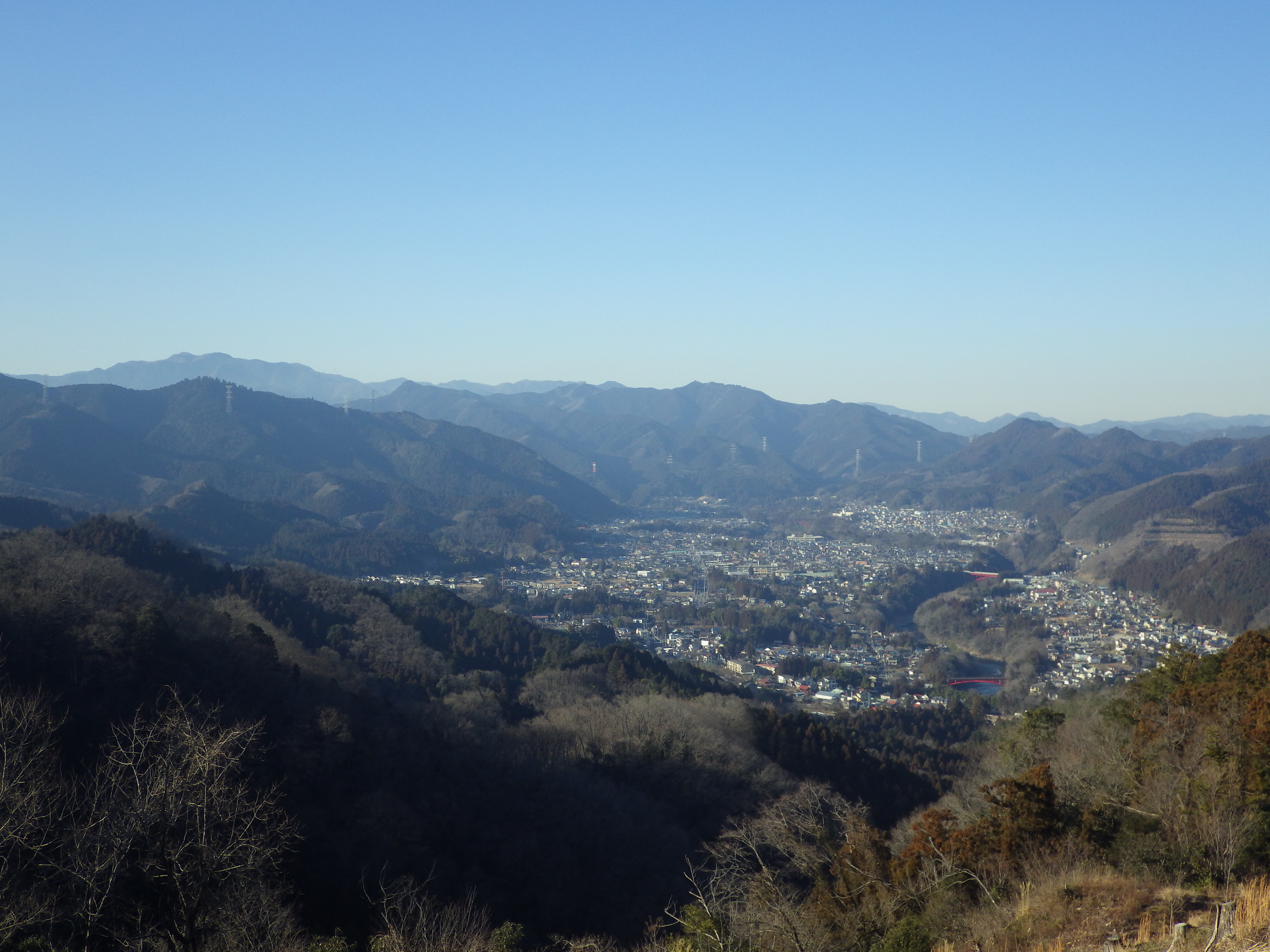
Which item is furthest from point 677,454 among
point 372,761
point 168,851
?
point 168,851

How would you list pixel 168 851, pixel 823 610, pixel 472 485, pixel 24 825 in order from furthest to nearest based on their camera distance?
1. pixel 472 485
2. pixel 823 610
3. pixel 168 851
4. pixel 24 825

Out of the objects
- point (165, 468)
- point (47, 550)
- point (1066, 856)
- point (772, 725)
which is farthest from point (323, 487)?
point (1066, 856)

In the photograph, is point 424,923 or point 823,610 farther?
point 823,610

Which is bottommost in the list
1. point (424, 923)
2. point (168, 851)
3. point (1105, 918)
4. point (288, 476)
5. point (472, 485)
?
point (472, 485)

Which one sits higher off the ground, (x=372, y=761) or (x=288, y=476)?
(x=288, y=476)

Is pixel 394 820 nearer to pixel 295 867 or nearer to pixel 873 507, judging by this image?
pixel 295 867

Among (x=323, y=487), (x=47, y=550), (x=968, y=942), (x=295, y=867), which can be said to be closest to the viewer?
(x=968, y=942)

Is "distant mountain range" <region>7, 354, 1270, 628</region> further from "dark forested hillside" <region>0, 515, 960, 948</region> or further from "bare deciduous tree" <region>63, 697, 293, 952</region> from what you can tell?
"bare deciduous tree" <region>63, 697, 293, 952</region>

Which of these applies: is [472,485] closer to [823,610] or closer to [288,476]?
[288,476]
